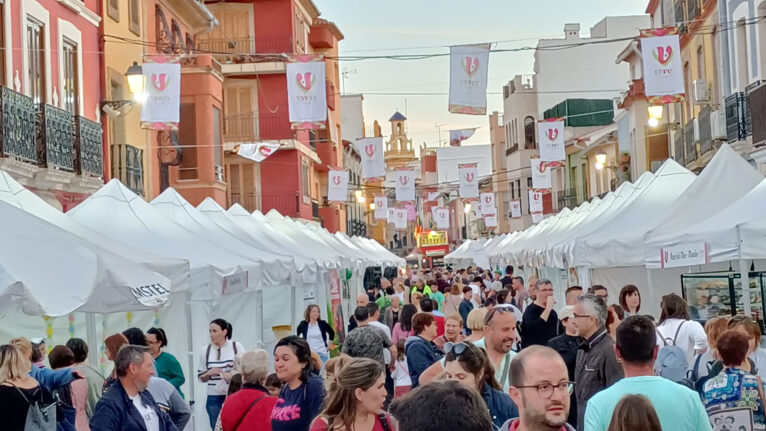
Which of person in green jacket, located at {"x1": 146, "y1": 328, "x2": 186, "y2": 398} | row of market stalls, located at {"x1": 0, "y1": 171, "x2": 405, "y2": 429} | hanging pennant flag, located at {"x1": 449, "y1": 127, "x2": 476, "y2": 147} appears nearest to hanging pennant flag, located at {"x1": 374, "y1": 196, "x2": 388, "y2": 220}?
row of market stalls, located at {"x1": 0, "y1": 171, "x2": 405, "y2": 429}

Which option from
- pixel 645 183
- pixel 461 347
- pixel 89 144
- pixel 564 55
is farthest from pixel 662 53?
pixel 564 55

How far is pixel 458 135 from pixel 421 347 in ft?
399

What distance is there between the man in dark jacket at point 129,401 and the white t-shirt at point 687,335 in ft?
13.8

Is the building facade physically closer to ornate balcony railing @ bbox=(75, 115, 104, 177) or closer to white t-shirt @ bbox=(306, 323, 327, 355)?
ornate balcony railing @ bbox=(75, 115, 104, 177)

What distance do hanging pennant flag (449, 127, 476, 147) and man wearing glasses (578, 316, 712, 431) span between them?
406ft

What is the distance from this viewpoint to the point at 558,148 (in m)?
36.9

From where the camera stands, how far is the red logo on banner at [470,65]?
21.8 meters

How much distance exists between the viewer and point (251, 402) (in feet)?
26.4

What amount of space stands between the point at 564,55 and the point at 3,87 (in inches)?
2263

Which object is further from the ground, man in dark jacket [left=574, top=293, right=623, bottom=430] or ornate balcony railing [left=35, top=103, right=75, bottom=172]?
ornate balcony railing [left=35, top=103, right=75, bottom=172]

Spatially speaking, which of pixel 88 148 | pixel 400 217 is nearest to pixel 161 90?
pixel 88 148

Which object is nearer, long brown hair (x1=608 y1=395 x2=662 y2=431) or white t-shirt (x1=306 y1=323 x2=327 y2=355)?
long brown hair (x1=608 y1=395 x2=662 y2=431)

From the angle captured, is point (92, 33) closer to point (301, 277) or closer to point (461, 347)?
point (301, 277)

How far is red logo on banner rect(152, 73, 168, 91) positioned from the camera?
68.5 ft
